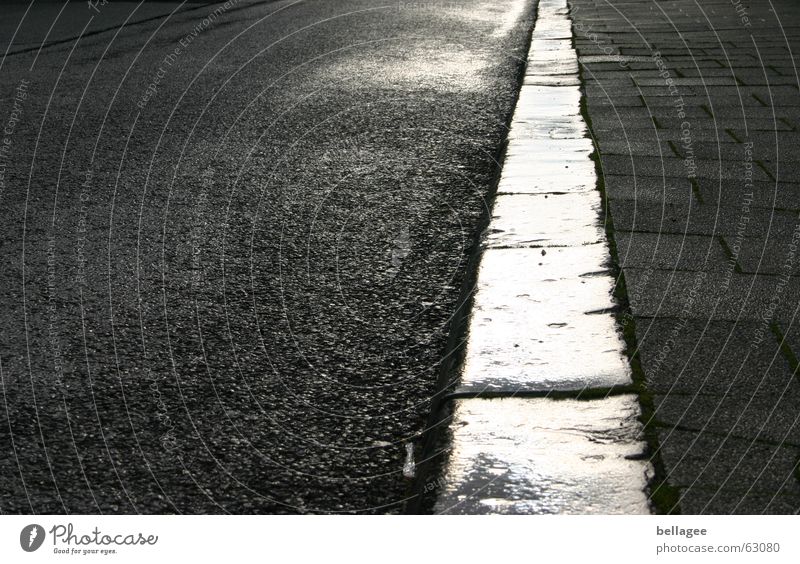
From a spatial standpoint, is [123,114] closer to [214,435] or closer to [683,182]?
[683,182]

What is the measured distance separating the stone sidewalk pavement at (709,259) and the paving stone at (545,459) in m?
0.06

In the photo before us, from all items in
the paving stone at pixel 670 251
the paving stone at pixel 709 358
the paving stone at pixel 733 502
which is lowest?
the paving stone at pixel 670 251

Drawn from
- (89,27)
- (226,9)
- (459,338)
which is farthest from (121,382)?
(226,9)

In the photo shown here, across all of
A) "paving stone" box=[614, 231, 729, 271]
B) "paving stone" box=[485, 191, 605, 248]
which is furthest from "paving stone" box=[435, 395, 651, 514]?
"paving stone" box=[485, 191, 605, 248]

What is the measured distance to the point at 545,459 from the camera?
193 centimetres

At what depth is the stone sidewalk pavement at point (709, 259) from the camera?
73.2 inches

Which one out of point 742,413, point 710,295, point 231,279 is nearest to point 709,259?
point 710,295

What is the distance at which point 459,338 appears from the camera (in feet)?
8.17

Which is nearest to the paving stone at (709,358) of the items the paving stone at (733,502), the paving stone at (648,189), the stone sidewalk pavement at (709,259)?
the stone sidewalk pavement at (709,259)

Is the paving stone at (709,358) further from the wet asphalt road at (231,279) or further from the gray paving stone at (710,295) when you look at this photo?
the wet asphalt road at (231,279)

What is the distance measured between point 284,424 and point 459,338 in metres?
0.56

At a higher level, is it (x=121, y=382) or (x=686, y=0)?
(x=121, y=382)
